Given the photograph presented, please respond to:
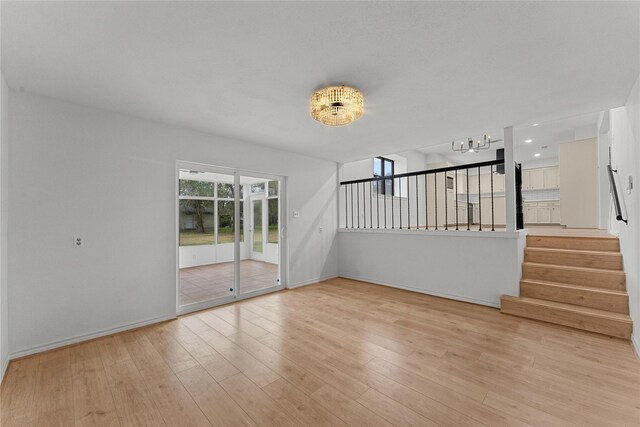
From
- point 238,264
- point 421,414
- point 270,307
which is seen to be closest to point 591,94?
point 421,414

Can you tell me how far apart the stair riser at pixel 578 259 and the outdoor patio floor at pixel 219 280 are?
424cm

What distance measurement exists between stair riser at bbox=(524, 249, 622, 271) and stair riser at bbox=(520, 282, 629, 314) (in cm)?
57

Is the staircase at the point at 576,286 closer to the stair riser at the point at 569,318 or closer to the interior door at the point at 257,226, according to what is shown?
the stair riser at the point at 569,318

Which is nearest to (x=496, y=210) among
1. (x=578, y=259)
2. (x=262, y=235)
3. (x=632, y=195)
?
(x=578, y=259)

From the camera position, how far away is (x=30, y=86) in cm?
245

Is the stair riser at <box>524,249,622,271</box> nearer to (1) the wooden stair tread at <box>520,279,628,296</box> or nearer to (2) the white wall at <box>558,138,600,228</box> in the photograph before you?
(1) the wooden stair tread at <box>520,279,628,296</box>

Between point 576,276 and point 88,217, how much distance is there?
6006 millimetres

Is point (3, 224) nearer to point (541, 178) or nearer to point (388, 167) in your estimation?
point (388, 167)

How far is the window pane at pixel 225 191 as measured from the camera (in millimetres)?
4164

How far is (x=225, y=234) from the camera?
4.23 meters

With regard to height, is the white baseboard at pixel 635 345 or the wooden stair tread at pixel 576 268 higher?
the wooden stair tread at pixel 576 268

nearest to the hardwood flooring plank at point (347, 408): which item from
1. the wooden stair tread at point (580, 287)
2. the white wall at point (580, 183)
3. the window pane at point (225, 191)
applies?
the window pane at point (225, 191)

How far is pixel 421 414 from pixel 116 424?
6.43 feet

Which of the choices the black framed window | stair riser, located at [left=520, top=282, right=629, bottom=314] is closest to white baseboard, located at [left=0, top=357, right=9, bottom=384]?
stair riser, located at [left=520, top=282, right=629, bottom=314]
